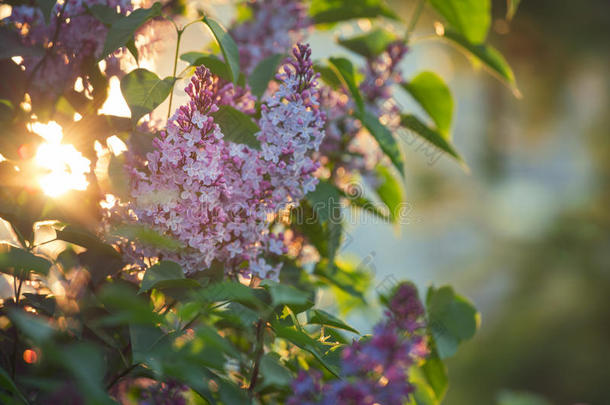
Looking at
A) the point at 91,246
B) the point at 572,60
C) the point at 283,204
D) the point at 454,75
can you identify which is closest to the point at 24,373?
the point at 91,246

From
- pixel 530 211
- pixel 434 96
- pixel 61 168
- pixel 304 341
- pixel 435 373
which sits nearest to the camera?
pixel 304 341

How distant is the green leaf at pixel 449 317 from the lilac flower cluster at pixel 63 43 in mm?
382

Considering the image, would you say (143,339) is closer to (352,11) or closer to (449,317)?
(449,317)

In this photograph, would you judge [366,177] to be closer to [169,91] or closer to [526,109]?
[169,91]

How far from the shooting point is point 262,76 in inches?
18.5

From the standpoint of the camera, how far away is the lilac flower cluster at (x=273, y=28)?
2.10 ft

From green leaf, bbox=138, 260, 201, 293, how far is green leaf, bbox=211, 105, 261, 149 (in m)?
0.10

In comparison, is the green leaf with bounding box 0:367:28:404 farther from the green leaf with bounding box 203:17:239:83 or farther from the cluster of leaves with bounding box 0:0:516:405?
the green leaf with bounding box 203:17:239:83

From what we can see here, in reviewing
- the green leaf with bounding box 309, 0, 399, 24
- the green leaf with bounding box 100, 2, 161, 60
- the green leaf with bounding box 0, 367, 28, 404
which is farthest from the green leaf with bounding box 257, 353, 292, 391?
the green leaf with bounding box 309, 0, 399, 24

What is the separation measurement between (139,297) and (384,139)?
27cm

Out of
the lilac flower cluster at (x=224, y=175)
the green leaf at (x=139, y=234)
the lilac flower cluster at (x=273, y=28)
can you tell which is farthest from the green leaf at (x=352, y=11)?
the green leaf at (x=139, y=234)

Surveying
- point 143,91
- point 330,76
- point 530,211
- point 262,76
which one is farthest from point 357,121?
point 530,211

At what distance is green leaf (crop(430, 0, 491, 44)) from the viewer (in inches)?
24.1

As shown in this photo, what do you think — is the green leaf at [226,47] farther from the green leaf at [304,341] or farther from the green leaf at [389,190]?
the green leaf at [389,190]
